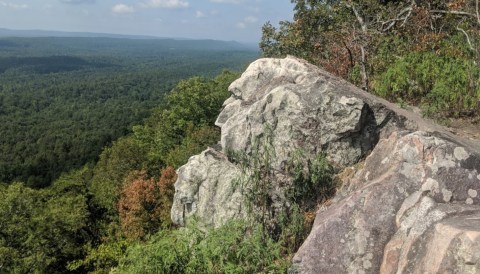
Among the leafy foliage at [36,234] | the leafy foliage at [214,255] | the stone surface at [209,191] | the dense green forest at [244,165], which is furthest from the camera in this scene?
the leafy foliage at [36,234]

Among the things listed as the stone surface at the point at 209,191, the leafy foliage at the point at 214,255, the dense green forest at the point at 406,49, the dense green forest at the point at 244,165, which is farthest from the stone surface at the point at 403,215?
the dense green forest at the point at 406,49

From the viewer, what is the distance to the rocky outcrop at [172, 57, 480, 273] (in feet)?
18.2

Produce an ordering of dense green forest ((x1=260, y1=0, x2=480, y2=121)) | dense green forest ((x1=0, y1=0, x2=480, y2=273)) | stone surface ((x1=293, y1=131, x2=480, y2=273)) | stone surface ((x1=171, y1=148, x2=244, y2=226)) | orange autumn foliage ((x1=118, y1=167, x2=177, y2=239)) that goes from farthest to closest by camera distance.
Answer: orange autumn foliage ((x1=118, y1=167, x2=177, y2=239)) → dense green forest ((x1=260, y1=0, x2=480, y2=121)) → stone surface ((x1=171, y1=148, x2=244, y2=226)) → dense green forest ((x1=0, y1=0, x2=480, y2=273)) → stone surface ((x1=293, y1=131, x2=480, y2=273))

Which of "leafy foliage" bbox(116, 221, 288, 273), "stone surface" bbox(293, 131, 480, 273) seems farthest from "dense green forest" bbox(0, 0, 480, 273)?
"stone surface" bbox(293, 131, 480, 273)

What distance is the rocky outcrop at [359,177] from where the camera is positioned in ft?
18.2

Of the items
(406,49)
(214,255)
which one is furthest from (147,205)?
(214,255)

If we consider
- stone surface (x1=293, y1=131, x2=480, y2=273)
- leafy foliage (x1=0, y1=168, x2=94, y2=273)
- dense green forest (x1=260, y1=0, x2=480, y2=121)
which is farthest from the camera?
leafy foliage (x1=0, y1=168, x2=94, y2=273)

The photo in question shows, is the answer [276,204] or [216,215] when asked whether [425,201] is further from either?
[216,215]

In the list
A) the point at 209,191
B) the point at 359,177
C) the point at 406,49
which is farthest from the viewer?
the point at 406,49

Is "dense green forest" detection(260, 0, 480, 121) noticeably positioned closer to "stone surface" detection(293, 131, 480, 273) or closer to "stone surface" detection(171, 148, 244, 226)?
"stone surface" detection(293, 131, 480, 273)

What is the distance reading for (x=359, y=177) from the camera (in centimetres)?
745

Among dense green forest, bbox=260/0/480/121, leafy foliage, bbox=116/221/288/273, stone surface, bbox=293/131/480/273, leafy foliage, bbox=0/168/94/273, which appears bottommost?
leafy foliage, bbox=0/168/94/273

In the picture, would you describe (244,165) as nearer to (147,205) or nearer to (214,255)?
(214,255)

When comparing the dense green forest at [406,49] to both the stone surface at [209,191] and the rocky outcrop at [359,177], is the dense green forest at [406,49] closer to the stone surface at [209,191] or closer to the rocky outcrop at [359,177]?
the rocky outcrop at [359,177]
